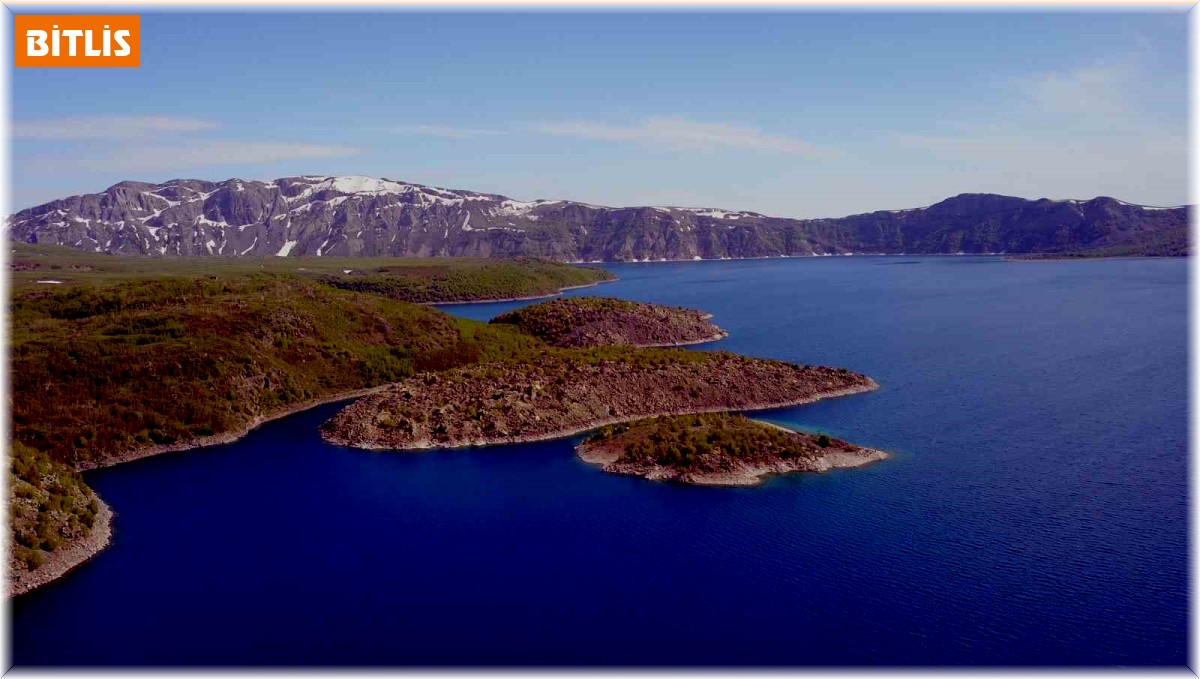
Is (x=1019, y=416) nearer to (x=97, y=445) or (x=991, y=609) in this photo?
(x=991, y=609)

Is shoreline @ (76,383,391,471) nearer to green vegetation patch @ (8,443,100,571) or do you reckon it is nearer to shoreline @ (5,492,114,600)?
green vegetation patch @ (8,443,100,571)

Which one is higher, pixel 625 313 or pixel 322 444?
pixel 625 313

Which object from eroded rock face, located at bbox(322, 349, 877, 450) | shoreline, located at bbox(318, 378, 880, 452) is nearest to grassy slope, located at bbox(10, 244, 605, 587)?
eroded rock face, located at bbox(322, 349, 877, 450)

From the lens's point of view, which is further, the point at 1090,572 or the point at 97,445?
the point at 97,445

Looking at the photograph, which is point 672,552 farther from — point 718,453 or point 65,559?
point 65,559

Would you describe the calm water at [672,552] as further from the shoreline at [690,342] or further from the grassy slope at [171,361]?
the shoreline at [690,342]

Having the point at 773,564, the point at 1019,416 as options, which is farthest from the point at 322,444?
the point at 1019,416

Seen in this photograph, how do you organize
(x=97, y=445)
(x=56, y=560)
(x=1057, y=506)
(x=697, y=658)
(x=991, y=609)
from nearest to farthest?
(x=697, y=658), (x=991, y=609), (x=56, y=560), (x=1057, y=506), (x=97, y=445)
